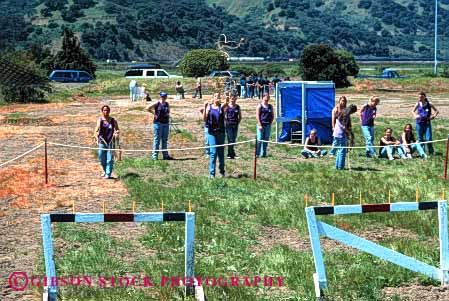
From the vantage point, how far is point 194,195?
46.7ft

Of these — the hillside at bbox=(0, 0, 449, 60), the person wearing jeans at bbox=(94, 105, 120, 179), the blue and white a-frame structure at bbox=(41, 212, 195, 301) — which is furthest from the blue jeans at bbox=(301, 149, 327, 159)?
the hillside at bbox=(0, 0, 449, 60)

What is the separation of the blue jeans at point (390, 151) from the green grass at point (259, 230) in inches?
21.8

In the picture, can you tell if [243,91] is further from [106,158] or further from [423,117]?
[106,158]

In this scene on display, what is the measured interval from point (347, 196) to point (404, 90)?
150 feet

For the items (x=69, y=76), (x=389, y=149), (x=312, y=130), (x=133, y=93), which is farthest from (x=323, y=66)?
(x=389, y=149)

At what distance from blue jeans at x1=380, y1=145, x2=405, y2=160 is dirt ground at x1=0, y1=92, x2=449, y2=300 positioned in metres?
3.16

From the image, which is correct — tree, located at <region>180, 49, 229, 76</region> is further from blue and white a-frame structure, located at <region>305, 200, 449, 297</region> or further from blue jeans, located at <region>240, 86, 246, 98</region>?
blue and white a-frame structure, located at <region>305, 200, 449, 297</region>

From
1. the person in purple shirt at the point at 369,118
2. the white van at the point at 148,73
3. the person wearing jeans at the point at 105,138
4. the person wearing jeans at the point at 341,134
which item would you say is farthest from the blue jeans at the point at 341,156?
the white van at the point at 148,73

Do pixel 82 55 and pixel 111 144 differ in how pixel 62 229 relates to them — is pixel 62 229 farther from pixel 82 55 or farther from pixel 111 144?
pixel 82 55

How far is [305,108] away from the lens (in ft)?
71.5

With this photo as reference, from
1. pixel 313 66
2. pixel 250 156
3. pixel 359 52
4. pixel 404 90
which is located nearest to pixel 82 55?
pixel 313 66

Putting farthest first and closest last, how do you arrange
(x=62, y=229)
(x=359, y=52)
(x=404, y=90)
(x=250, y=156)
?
1. (x=359, y=52)
2. (x=404, y=90)
3. (x=250, y=156)
4. (x=62, y=229)

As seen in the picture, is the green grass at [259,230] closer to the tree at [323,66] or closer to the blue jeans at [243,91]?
the blue jeans at [243,91]

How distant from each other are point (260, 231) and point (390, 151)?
8.29 meters
